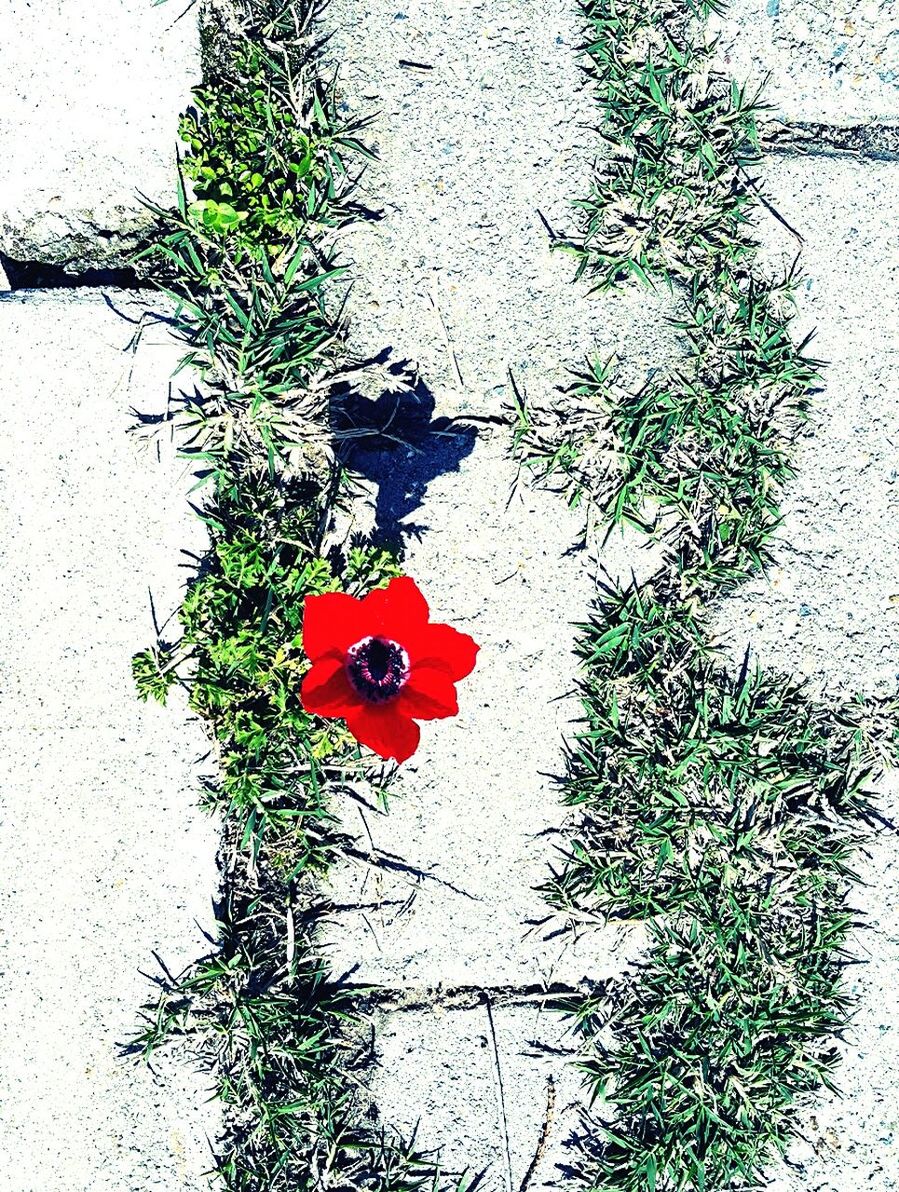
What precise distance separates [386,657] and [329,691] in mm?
163

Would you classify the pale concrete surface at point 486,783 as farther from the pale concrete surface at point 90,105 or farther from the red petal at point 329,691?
the pale concrete surface at point 90,105

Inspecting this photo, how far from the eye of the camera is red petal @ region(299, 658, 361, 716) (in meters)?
2.05

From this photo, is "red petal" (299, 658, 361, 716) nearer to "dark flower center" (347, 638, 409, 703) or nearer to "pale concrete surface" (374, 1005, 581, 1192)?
"dark flower center" (347, 638, 409, 703)

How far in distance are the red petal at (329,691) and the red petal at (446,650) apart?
6.4 inches

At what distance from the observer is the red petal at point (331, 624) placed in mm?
2131

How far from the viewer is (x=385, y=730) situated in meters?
2.06

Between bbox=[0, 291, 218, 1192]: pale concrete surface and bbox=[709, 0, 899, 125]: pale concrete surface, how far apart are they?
1.71 metres

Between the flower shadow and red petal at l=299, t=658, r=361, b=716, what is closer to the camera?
red petal at l=299, t=658, r=361, b=716

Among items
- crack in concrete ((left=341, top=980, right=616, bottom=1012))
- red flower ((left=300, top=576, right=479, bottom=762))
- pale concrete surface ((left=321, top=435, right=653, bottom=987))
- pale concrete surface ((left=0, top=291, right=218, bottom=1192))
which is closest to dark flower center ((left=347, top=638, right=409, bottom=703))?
red flower ((left=300, top=576, right=479, bottom=762))

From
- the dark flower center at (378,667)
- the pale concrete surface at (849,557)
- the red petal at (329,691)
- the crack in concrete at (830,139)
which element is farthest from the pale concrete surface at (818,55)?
the red petal at (329,691)

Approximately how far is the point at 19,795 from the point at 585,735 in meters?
1.48

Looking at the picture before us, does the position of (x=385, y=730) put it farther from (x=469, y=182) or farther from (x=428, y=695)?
(x=469, y=182)

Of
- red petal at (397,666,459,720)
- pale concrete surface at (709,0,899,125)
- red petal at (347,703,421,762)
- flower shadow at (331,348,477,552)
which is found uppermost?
pale concrete surface at (709,0,899,125)

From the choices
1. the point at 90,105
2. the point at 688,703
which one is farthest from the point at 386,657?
the point at 90,105
